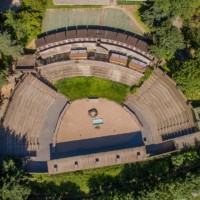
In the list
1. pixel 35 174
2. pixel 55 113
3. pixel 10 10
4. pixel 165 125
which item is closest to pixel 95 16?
pixel 10 10

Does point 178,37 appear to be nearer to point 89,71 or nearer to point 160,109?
point 160,109

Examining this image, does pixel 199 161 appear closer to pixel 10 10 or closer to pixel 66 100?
pixel 66 100

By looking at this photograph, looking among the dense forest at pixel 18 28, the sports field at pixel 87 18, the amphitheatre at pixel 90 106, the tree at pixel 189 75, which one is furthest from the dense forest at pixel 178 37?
the dense forest at pixel 18 28

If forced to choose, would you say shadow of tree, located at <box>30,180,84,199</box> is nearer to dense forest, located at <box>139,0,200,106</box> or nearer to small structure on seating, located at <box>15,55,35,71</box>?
small structure on seating, located at <box>15,55,35,71</box>

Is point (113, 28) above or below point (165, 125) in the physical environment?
above

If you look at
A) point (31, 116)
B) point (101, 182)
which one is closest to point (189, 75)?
point (101, 182)

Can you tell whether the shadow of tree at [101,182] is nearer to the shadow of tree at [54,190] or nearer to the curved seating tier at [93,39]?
the shadow of tree at [54,190]
